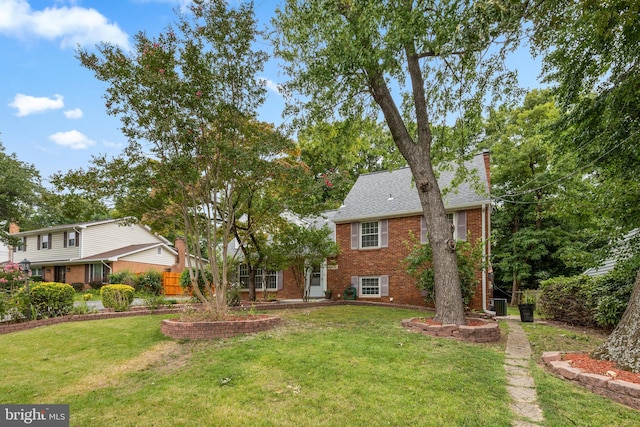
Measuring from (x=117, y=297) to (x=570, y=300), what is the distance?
13.3 m

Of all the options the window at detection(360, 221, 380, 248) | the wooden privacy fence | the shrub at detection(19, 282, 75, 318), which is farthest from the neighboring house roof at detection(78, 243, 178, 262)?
the window at detection(360, 221, 380, 248)

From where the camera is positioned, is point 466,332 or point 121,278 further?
point 121,278

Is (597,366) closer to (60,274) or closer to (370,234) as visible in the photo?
(370,234)

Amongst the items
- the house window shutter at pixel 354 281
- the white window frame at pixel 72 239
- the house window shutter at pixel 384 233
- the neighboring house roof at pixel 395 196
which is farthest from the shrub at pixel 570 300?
the white window frame at pixel 72 239

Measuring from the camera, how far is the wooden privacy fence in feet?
78.0

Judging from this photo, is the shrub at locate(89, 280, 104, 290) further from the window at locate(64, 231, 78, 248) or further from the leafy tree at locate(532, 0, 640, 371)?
the leafy tree at locate(532, 0, 640, 371)

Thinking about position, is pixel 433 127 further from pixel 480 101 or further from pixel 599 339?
pixel 599 339

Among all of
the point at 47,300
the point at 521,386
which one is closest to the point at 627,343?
the point at 521,386

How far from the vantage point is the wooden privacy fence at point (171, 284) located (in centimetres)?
2376

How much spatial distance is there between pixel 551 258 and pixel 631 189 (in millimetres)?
16092

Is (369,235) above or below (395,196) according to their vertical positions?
below

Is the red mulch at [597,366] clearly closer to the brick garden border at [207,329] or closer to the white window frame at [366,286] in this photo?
the brick garden border at [207,329]

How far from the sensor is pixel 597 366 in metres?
5.03

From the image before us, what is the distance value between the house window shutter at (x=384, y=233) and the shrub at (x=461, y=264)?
3.16 meters
